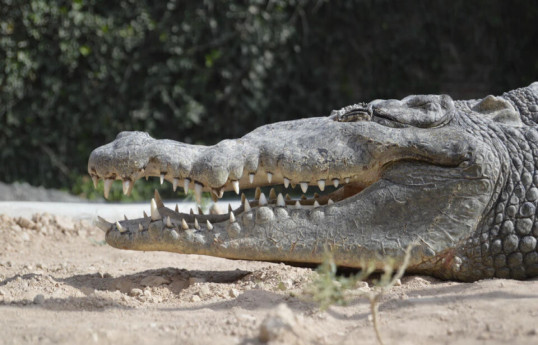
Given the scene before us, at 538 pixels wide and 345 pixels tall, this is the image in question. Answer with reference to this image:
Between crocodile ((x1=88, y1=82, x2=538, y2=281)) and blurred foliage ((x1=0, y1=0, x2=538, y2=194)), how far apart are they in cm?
600

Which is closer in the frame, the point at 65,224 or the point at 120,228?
the point at 120,228

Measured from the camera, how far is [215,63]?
951 cm

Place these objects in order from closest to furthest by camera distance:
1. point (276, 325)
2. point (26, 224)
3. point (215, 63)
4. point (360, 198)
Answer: point (276, 325), point (360, 198), point (26, 224), point (215, 63)

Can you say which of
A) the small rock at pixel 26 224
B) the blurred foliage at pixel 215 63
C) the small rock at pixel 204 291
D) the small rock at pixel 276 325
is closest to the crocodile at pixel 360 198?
the small rock at pixel 204 291

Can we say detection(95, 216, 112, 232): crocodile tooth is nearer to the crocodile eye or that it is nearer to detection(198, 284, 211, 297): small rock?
detection(198, 284, 211, 297): small rock

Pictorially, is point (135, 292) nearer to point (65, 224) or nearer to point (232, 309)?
point (232, 309)

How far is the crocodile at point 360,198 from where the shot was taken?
3.37m

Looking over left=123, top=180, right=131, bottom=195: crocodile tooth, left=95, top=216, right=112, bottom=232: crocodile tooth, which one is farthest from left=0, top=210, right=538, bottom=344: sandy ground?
left=123, top=180, right=131, bottom=195: crocodile tooth

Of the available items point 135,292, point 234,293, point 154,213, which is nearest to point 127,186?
point 154,213

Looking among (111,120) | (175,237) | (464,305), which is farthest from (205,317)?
(111,120)

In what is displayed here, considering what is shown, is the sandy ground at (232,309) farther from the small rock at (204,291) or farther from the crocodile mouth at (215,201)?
the crocodile mouth at (215,201)

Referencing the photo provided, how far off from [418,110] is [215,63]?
245 inches

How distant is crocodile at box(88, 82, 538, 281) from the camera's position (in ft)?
11.1

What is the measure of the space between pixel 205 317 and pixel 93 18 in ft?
23.2
